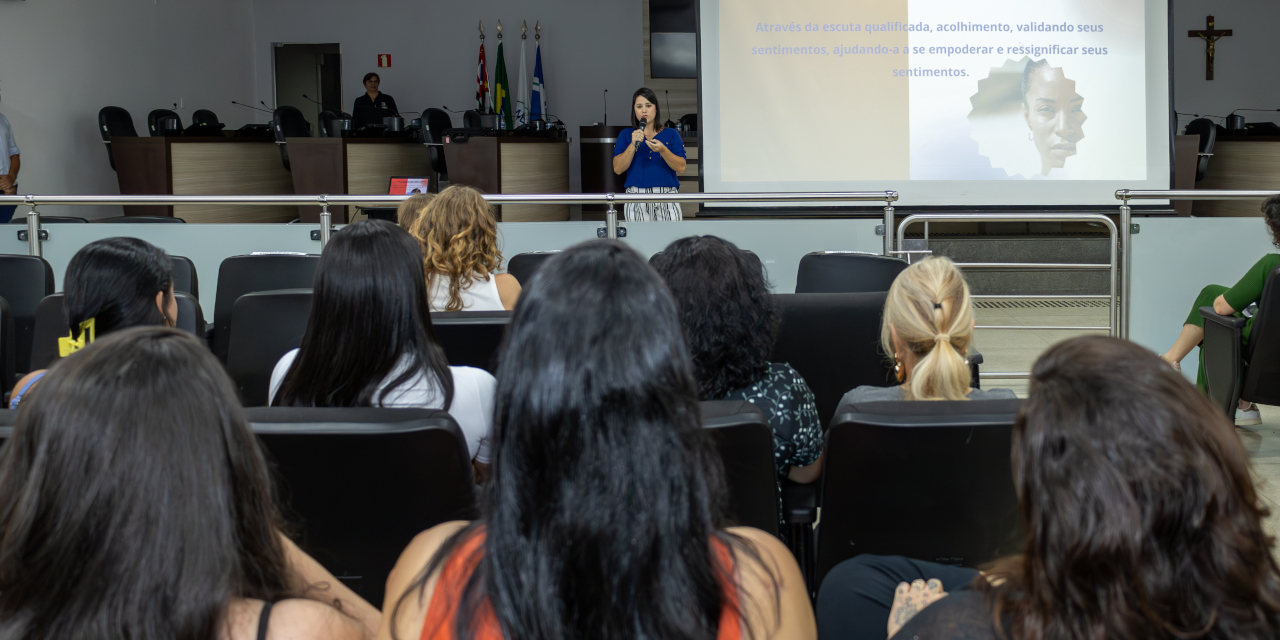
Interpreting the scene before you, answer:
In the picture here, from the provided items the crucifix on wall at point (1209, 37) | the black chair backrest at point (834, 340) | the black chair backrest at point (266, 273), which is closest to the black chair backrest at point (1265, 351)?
the black chair backrest at point (834, 340)

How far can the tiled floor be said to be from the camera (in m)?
3.18

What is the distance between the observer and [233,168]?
8148 millimetres

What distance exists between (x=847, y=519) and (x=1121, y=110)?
4942 mm

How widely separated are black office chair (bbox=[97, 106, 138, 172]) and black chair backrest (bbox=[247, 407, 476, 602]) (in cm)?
765

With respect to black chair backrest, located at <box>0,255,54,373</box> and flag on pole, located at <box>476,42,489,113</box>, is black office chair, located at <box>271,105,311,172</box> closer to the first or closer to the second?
flag on pole, located at <box>476,42,489,113</box>

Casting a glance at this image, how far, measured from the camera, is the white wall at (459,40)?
443 inches

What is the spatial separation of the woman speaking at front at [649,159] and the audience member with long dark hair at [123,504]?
467 centimetres

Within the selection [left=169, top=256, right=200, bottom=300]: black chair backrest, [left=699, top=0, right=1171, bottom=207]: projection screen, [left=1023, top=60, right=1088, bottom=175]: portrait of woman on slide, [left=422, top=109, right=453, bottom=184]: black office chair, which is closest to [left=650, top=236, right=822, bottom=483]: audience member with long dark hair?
[left=169, top=256, right=200, bottom=300]: black chair backrest

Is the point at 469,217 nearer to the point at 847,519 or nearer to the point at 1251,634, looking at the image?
the point at 847,519

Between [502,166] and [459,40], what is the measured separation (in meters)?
4.78

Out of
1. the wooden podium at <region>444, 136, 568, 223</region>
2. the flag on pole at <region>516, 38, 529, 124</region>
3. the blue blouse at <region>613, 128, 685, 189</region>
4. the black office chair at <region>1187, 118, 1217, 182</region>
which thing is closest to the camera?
the blue blouse at <region>613, 128, 685, 189</region>

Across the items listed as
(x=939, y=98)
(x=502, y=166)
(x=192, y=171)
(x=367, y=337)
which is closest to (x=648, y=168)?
(x=939, y=98)

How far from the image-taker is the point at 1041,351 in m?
2.57

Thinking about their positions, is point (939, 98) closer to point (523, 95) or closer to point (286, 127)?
point (286, 127)
